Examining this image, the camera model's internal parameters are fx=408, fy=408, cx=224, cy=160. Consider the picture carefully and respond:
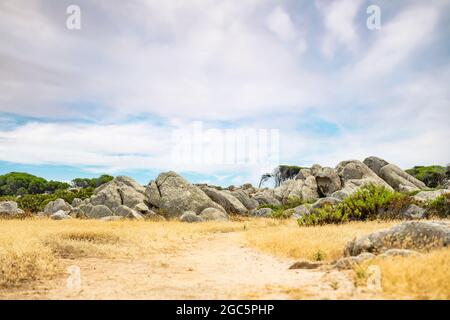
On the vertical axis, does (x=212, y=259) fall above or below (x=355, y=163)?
below

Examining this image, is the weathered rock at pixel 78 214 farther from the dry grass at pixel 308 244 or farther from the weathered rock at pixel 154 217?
the dry grass at pixel 308 244

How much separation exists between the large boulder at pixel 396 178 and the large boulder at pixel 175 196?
2787 cm

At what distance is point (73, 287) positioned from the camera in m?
10.7

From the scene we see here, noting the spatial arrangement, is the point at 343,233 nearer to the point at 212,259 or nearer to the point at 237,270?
the point at 212,259

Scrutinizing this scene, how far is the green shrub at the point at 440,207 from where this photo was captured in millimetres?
26625

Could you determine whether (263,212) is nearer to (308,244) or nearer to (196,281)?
(308,244)

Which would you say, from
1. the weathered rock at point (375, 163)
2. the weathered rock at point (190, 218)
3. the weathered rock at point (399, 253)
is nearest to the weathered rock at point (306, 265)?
the weathered rock at point (399, 253)

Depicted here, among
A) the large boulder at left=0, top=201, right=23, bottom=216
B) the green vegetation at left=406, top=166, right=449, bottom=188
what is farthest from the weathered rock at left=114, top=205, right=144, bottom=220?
the green vegetation at left=406, top=166, right=449, bottom=188

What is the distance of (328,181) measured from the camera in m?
58.3

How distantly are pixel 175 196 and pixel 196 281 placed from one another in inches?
1230

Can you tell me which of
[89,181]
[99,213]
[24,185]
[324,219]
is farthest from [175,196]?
[89,181]

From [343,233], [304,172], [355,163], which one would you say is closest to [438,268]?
[343,233]

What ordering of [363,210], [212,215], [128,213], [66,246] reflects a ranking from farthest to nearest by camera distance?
[212,215]
[128,213]
[363,210]
[66,246]
